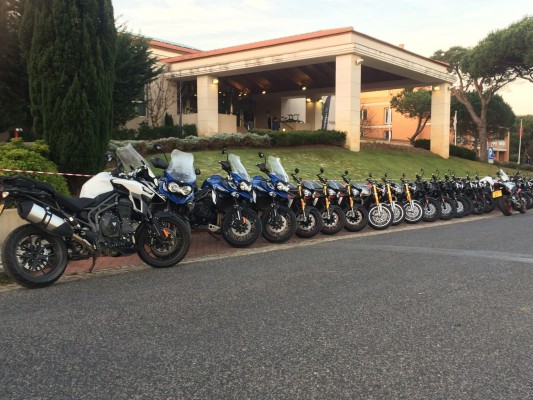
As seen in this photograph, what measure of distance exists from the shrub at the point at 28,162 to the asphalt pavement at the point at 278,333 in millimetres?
3178

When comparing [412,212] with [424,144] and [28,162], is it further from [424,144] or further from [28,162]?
[424,144]

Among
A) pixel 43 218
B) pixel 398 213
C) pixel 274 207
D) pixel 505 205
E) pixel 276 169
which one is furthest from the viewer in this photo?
pixel 505 205

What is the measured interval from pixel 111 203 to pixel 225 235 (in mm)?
2168

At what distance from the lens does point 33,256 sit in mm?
5227

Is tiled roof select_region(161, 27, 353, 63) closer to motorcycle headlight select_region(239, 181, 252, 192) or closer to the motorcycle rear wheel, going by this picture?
the motorcycle rear wheel

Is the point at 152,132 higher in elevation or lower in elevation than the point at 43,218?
higher

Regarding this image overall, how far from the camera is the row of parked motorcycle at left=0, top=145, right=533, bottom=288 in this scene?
17.2 ft

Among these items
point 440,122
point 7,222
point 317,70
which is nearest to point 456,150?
point 440,122

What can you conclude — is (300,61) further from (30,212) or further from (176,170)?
(30,212)

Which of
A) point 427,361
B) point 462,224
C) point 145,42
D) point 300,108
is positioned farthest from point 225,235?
point 300,108

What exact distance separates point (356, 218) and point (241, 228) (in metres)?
3.25

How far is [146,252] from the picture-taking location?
627 centimetres

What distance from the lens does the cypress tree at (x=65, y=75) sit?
9297mm

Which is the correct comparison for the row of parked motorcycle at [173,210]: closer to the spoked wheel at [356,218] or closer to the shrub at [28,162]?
the spoked wheel at [356,218]
